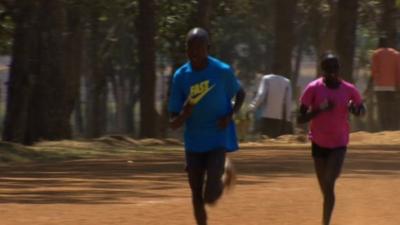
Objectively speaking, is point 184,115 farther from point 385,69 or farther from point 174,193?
point 385,69

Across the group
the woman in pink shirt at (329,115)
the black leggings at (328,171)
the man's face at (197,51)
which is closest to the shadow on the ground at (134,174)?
the black leggings at (328,171)

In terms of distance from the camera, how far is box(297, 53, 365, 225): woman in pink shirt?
11.6 m

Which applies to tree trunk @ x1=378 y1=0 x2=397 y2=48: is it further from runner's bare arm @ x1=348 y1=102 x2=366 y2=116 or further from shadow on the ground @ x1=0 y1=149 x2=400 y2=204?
runner's bare arm @ x1=348 y1=102 x2=366 y2=116

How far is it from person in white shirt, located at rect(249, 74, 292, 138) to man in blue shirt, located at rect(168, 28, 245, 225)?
1689 centimetres

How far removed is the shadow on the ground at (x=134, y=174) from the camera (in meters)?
15.4

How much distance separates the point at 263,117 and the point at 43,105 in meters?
5.19

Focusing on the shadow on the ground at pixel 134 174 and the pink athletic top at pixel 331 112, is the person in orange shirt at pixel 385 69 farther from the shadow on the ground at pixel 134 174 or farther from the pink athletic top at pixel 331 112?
the pink athletic top at pixel 331 112

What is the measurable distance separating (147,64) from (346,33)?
4870mm

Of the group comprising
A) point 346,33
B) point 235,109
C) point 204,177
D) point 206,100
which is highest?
point 206,100

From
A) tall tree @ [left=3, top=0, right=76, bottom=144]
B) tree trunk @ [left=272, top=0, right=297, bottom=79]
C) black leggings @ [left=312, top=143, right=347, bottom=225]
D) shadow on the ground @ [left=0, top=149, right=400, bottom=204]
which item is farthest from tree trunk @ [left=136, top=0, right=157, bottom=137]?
black leggings @ [left=312, top=143, right=347, bottom=225]

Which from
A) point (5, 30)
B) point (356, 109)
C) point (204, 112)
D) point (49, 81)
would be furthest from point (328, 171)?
point (5, 30)

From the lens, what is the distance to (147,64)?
31.6 meters

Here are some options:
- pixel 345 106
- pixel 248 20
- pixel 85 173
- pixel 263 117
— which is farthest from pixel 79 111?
pixel 345 106

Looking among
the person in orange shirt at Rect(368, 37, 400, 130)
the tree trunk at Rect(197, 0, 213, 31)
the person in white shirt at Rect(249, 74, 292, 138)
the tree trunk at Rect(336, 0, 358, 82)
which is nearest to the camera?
the person in white shirt at Rect(249, 74, 292, 138)
